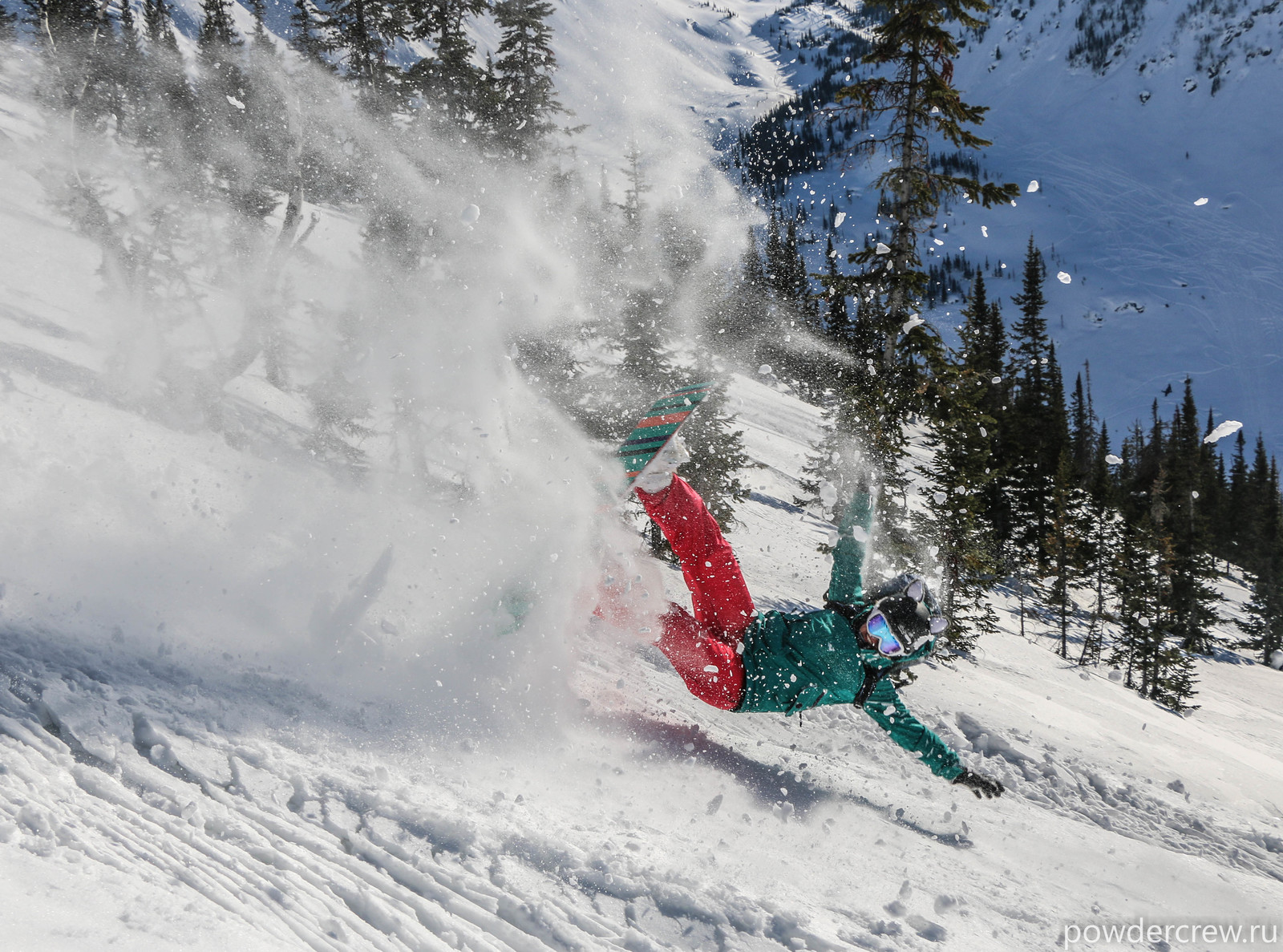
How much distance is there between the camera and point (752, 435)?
103 feet

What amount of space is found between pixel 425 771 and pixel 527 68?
538 inches

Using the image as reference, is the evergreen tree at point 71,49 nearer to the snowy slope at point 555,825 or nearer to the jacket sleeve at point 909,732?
the snowy slope at point 555,825

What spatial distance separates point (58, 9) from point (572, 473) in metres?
11.5

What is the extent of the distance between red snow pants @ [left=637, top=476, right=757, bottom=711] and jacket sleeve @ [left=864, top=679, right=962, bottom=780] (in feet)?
3.06

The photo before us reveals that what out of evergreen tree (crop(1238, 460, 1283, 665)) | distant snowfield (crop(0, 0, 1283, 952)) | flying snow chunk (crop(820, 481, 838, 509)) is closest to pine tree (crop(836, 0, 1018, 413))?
distant snowfield (crop(0, 0, 1283, 952))

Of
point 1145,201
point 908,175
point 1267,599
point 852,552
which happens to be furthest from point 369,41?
point 1145,201

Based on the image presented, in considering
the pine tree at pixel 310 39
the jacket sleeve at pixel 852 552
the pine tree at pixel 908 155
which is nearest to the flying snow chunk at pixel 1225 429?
the pine tree at pixel 908 155

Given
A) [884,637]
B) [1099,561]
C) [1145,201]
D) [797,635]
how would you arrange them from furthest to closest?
[1145,201] → [1099,561] → [797,635] → [884,637]

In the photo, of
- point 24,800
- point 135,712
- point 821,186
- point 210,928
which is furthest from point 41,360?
point 821,186

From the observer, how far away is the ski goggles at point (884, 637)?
4641 mm

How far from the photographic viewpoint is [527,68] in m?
13.9

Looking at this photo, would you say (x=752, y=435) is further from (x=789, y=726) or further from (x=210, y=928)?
(x=210, y=928)

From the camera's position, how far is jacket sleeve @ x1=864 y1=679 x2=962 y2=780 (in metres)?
4.80

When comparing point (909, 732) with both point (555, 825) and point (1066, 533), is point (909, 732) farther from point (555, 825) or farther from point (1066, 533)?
point (1066, 533)
